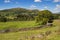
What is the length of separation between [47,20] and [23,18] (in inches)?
852

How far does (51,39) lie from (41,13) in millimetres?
39448

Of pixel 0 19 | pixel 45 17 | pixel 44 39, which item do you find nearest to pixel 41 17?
pixel 45 17

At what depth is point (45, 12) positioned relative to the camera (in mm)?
62156

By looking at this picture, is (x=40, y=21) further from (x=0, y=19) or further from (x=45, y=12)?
(x=0, y=19)

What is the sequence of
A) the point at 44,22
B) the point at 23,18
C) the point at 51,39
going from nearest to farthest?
the point at 51,39 < the point at 44,22 < the point at 23,18

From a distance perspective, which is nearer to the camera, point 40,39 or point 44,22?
point 40,39

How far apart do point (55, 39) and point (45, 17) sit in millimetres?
38697

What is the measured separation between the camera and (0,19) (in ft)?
206

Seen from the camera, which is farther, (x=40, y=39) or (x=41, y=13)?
(x=41, y=13)

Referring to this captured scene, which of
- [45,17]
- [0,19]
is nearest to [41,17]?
[45,17]

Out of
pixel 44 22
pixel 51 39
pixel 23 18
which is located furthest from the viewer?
pixel 23 18

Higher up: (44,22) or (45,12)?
(45,12)

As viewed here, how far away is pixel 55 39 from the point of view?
76.8 feet

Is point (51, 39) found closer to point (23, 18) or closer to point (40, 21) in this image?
point (40, 21)
